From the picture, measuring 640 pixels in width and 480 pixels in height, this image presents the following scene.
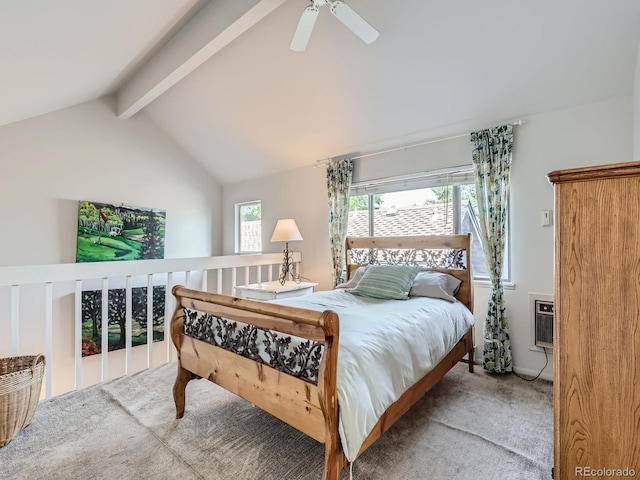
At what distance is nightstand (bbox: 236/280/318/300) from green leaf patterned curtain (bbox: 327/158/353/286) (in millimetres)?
410

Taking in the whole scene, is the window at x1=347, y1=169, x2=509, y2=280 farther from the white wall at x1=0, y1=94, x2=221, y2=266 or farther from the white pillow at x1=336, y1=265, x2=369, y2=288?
the white wall at x1=0, y1=94, x2=221, y2=266

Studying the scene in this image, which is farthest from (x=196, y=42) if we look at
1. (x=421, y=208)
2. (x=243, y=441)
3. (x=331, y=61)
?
(x=243, y=441)

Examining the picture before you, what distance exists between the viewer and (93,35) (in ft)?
7.70

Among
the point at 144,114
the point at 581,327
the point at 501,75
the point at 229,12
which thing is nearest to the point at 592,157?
the point at 501,75

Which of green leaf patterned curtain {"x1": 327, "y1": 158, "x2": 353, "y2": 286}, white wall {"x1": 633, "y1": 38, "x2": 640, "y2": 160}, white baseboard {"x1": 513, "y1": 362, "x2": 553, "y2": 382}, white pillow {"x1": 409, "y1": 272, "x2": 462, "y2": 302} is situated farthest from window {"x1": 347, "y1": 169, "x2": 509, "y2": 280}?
white wall {"x1": 633, "y1": 38, "x2": 640, "y2": 160}

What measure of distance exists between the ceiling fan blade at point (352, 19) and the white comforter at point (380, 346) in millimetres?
1724

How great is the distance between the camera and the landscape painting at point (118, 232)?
383cm

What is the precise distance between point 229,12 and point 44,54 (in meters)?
1.41

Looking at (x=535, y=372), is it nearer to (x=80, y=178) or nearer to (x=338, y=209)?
(x=338, y=209)

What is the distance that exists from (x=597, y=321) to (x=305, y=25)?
6.56 ft

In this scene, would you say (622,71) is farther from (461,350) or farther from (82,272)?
(82,272)

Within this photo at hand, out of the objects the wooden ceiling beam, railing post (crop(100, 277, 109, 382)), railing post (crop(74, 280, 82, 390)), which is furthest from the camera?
railing post (crop(100, 277, 109, 382))

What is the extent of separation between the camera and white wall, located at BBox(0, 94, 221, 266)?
133 inches

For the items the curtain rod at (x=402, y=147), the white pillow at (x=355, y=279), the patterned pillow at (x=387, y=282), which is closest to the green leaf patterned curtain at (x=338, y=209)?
the curtain rod at (x=402, y=147)
